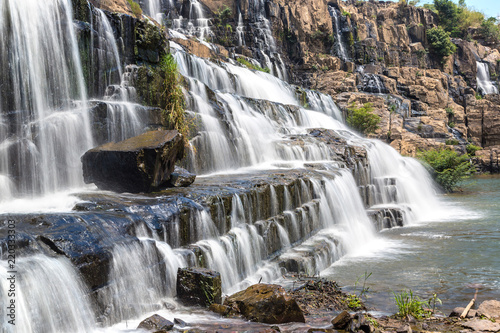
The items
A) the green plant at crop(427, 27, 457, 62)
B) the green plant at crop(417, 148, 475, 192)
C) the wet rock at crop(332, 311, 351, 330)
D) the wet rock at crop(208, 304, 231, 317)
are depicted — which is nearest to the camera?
the wet rock at crop(332, 311, 351, 330)

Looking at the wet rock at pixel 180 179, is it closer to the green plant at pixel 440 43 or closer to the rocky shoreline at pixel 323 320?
the rocky shoreline at pixel 323 320

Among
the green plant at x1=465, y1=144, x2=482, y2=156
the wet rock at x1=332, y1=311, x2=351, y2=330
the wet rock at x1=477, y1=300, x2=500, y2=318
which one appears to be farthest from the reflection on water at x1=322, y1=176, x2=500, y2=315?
the green plant at x1=465, y1=144, x2=482, y2=156

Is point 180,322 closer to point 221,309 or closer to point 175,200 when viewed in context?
point 221,309

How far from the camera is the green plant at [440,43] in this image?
42.6m

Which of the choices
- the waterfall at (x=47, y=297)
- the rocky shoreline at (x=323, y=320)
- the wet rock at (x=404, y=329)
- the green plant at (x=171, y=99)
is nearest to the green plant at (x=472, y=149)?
the green plant at (x=171, y=99)

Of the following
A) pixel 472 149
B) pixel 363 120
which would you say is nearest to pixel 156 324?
pixel 363 120

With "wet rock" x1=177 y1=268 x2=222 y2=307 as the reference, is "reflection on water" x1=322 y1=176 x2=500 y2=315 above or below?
below

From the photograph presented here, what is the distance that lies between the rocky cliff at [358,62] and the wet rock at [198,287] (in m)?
21.2

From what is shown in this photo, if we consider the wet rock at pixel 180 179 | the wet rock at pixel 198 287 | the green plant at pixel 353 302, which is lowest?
the green plant at pixel 353 302

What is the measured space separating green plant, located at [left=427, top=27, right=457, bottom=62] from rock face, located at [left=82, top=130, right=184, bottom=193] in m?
41.7

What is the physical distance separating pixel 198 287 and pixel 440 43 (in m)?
44.3

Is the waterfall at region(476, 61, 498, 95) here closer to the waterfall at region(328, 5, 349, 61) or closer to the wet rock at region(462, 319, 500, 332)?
the waterfall at region(328, 5, 349, 61)

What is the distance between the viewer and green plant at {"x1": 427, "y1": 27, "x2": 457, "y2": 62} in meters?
42.6

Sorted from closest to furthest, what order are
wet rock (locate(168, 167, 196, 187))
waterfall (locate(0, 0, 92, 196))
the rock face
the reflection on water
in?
the reflection on water → the rock face → waterfall (locate(0, 0, 92, 196)) → wet rock (locate(168, 167, 196, 187))
